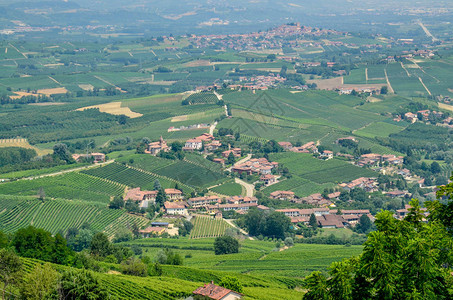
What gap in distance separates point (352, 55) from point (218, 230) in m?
109

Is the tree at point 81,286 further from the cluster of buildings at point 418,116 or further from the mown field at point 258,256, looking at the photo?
the cluster of buildings at point 418,116

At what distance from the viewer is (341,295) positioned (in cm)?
1781

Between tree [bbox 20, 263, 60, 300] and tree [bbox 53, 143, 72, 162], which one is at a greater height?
tree [bbox 20, 263, 60, 300]

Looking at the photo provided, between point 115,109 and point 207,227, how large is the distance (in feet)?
150

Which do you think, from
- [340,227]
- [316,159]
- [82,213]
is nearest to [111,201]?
[82,213]

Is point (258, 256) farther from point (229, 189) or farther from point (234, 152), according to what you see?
point (234, 152)

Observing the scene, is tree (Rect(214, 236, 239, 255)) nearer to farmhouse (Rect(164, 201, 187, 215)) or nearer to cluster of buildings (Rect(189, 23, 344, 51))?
farmhouse (Rect(164, 201, 187, 215))

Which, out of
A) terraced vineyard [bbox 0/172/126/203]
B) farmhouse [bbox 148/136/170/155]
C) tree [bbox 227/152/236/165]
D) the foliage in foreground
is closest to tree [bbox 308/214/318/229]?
terraced vineyard [bbox 0/172/126/203]

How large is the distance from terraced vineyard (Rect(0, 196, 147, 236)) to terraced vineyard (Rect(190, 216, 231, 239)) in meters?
3.98

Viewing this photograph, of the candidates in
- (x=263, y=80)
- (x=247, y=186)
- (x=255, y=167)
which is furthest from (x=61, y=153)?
(x=263, y=80)

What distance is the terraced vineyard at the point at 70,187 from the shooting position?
5281 cm

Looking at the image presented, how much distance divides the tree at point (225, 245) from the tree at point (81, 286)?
1898 cm

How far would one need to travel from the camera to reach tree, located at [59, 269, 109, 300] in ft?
81.0

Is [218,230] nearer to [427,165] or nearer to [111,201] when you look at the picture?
[111,201]
